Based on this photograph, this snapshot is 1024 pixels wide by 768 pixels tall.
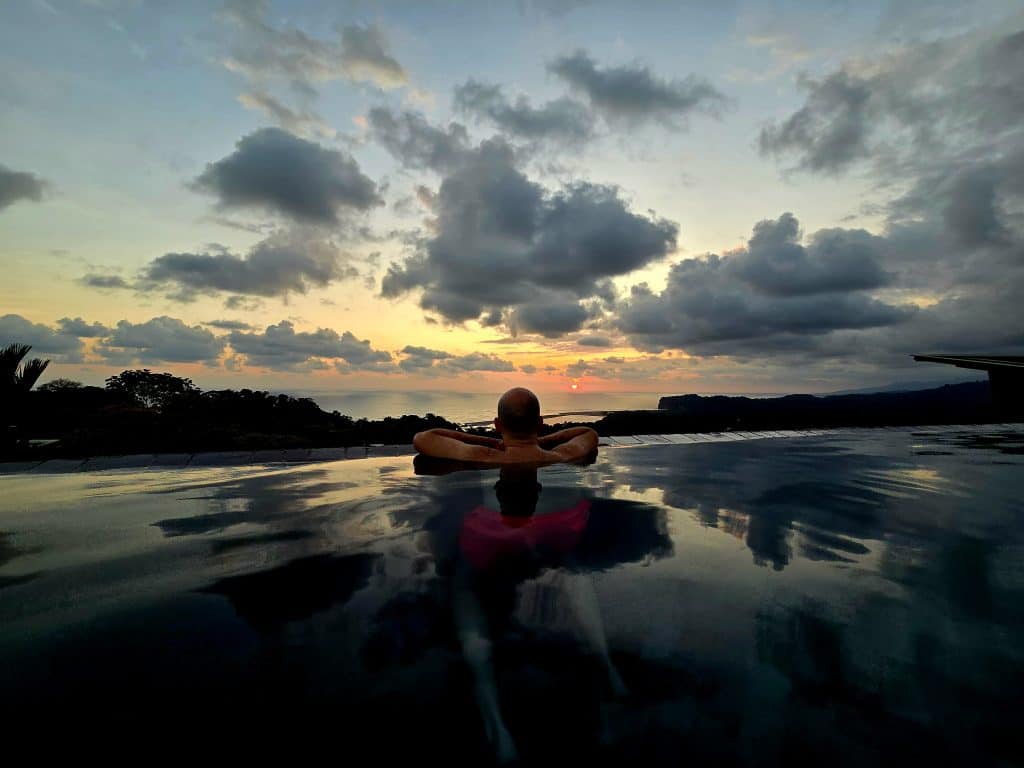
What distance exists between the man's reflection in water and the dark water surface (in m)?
0.02

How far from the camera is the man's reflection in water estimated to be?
6.51 ft

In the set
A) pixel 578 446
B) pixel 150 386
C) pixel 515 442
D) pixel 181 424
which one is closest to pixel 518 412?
pixel 515 442

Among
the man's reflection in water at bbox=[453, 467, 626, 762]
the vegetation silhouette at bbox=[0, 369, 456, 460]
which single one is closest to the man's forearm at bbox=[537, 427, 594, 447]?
the man's reflection in water at bbox=[453, 467, 626, 762]

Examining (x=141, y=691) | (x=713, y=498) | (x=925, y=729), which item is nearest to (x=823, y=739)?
(x=925, y=729)

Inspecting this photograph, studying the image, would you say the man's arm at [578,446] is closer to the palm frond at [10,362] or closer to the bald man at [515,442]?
the bald man at [515,442]

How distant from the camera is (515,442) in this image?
21.1ft

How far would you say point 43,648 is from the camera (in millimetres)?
2158

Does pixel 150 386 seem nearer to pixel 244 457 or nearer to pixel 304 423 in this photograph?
A: pixel 304 423

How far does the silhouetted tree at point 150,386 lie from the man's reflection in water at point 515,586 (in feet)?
69.5

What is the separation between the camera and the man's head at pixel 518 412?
5852 mm

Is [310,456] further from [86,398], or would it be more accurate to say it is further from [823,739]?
[86,398]

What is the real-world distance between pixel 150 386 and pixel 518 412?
74.5ft

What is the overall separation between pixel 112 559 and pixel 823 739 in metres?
4.33

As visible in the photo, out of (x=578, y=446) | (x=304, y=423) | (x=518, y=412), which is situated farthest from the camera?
(x=304, y=423)
